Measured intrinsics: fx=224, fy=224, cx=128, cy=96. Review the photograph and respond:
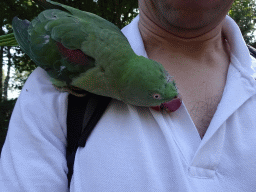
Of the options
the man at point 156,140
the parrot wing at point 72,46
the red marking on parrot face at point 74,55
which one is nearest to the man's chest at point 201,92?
the man at point 156,140

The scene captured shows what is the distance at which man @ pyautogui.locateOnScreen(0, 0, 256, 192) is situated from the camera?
995 mm

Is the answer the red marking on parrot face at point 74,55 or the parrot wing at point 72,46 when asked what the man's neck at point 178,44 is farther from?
the red marking on parrot face at point 74,55

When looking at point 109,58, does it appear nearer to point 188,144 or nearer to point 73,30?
point 73,30

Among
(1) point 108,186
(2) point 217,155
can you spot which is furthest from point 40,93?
(2) point 217,155

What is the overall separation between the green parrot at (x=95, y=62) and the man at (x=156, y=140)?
2.9 inches

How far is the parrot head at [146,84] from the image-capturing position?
1.16m

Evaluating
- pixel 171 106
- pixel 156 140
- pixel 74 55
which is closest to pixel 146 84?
pixel 171 106

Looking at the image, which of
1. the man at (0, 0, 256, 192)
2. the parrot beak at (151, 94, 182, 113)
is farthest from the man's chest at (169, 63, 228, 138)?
the parrot beak at (151, 94, 182, 113)

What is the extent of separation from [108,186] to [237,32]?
125 cm

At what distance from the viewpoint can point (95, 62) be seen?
1391mm

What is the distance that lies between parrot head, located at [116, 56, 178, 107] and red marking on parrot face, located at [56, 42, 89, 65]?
295 millimetres

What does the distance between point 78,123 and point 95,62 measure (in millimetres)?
451

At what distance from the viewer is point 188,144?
106 centimetres

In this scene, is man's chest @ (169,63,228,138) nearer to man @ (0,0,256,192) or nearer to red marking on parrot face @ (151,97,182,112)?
man @ (0,0,256,192)
